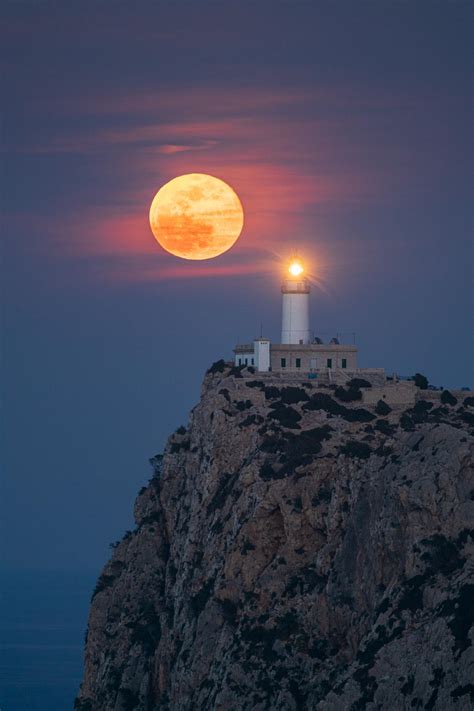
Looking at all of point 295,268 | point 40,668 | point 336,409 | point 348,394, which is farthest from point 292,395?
point 40,668

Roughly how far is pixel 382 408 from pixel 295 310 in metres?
14.3

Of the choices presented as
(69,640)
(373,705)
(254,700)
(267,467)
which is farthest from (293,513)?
(69,640)

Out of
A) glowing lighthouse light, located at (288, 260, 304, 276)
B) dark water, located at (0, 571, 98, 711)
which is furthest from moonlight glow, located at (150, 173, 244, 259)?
dark water, located at (0, 571, 98, 711)

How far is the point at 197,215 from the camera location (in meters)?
102

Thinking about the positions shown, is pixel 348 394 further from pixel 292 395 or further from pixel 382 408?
pixel 292 395

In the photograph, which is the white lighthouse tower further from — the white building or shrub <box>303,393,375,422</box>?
shrub <box>303,393,375,422</box>

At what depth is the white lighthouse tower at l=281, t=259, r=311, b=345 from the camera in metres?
105

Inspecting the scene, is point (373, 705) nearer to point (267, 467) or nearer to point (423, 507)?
point (423, 507)

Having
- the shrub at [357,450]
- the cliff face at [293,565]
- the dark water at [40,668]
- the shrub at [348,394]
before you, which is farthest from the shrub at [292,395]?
the dark water at [40,668]

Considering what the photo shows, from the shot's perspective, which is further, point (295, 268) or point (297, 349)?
point (295, 268)

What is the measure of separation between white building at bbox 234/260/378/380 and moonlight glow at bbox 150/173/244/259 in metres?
4.57

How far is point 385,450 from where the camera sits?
3152 inches

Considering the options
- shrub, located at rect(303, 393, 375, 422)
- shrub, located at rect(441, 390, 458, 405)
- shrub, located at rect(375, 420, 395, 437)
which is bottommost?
shrub, located at rect(375, 420, 395, 437)

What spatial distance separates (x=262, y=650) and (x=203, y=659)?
167 inches
